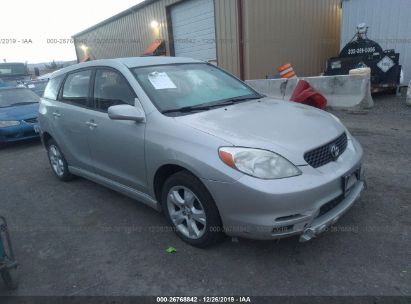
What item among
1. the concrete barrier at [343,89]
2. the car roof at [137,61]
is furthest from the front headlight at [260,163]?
the concrete barrier at [343,89]

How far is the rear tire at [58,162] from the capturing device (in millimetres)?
4758

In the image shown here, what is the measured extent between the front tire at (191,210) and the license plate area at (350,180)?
1.05 m

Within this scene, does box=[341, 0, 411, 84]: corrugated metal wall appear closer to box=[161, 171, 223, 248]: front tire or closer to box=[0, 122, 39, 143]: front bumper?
box=[0, 122, 39, 143]: front bumper

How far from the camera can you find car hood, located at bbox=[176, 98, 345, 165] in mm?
2527

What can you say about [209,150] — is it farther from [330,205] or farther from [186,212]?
[330,205]

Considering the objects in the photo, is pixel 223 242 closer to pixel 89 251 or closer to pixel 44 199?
pixel 89 251

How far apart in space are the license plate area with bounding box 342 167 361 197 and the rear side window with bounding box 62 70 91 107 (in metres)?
2.90

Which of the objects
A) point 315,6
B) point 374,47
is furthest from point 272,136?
point 315,6

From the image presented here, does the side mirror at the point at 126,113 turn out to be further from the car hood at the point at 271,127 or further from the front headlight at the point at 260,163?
the front headlight at the point at 260,163

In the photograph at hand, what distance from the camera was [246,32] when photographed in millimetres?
10922

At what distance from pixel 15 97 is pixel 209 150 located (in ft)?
26.0

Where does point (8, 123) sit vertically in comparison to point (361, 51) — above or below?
below

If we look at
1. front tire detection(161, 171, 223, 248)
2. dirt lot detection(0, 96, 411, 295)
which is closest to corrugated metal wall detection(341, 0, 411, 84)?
dirt lot detection(0, 96, 411, 295)

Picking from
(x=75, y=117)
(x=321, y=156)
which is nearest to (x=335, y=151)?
(x=321, y=156)
